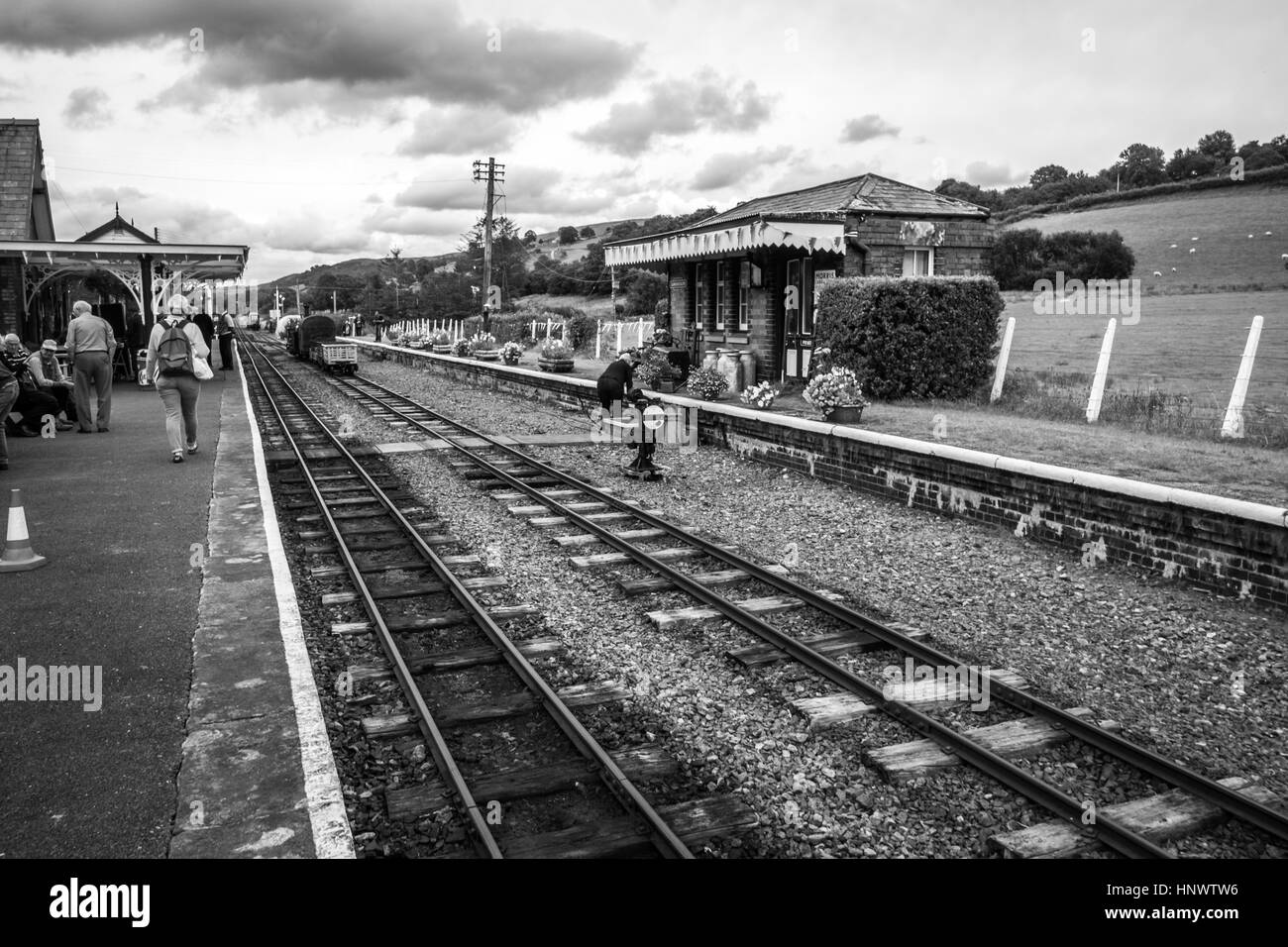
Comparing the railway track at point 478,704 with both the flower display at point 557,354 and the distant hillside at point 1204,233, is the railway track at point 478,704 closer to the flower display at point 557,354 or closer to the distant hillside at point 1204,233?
the flower display at point 557,354

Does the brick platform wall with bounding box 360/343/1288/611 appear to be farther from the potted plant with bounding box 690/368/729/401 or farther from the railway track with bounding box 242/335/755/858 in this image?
the railway track with bounding box 242/335/755/858

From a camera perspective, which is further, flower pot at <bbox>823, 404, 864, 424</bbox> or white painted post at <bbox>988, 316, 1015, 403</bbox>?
white painted post at <bbox>988, 316, 1015, 403</bbox>

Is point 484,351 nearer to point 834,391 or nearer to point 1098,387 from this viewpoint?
point 834,391

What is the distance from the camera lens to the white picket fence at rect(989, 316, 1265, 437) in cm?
1052

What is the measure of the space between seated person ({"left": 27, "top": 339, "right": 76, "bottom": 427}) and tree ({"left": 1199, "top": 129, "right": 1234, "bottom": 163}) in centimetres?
5758

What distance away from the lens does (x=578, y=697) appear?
5.30m

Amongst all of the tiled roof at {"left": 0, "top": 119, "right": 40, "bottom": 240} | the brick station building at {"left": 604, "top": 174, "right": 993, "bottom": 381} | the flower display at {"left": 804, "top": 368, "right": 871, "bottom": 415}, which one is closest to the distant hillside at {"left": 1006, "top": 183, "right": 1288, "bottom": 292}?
the brick station building at {"left": 604, "top": 174, "right": 993, "bottom": 381}

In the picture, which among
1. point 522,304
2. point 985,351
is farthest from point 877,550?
point 522,304

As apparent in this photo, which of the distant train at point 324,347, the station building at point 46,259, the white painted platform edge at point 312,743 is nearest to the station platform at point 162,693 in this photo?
the white painted platform edge at point 312,743

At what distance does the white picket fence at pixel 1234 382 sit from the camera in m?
10.5

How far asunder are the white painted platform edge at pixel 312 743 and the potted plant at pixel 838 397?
803cm

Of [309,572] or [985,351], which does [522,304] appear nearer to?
[985,351]
